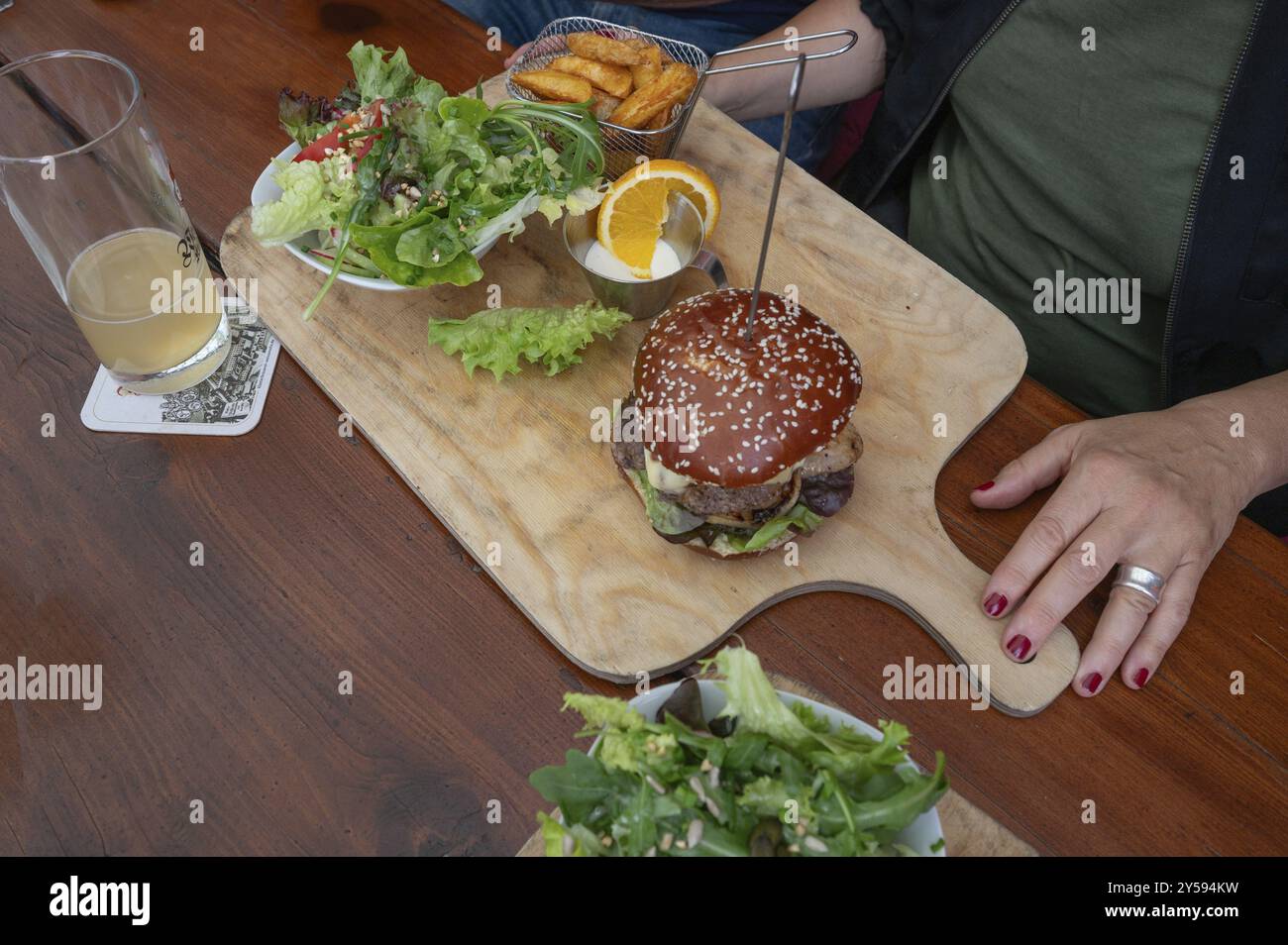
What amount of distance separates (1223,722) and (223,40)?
255cm

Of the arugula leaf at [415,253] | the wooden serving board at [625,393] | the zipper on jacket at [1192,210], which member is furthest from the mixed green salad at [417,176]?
the zipper on jacket at [1192,210]

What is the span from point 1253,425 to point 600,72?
1.42 meters

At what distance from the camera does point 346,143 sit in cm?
183

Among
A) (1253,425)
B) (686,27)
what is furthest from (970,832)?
(686,27)

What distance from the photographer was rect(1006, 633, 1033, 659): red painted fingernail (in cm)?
148

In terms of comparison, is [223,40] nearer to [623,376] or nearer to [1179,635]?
[623,376]

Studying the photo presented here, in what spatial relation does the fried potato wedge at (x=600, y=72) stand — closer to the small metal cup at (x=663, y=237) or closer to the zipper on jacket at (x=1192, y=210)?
the small metal cup at (x=663, y=237)

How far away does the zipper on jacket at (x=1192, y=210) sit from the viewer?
168 centimetres

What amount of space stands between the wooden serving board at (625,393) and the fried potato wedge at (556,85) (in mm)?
288

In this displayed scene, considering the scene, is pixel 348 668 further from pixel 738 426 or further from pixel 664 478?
pixel 738 426

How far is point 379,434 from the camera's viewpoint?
173cm

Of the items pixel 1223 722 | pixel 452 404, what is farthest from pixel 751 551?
pixel 1223 722

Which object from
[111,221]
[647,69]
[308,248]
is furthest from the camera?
[647,69]

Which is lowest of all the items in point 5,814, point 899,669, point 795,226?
point 5,814
